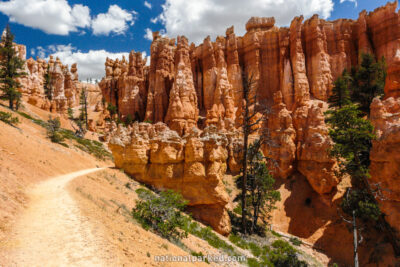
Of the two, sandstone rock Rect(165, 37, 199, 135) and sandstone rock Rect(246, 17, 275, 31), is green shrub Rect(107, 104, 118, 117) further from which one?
sandstone rock Rect(246, 17, 275, 31)

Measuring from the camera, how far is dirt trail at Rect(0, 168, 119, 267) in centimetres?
498

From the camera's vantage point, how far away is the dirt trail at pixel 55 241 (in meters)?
4.98

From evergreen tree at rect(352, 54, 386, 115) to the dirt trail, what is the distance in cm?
3242

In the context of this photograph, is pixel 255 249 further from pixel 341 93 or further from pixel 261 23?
pixel 261 23

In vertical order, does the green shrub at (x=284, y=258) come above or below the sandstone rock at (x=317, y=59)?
below

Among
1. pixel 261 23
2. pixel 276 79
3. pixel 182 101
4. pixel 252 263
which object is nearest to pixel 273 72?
pixel 276 79

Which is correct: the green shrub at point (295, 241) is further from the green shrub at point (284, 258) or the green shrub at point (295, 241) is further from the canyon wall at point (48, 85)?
the canyon wall at point (48, 85)

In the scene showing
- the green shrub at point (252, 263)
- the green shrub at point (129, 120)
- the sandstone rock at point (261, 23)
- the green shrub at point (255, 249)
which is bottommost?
the green shrub at point (255, 249)

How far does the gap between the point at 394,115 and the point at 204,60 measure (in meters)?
33.8

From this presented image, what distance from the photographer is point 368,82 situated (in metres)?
29.0

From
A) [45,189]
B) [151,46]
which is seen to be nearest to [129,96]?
[151,46]

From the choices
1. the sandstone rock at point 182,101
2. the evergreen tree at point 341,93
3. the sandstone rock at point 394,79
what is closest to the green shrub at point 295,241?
the sandstone rock at point 394,79

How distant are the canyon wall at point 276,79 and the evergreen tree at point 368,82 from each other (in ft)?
15.5

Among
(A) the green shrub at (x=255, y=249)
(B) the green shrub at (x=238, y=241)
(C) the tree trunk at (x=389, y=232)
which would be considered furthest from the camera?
(B) the green shrub at (x=238, y=241)
